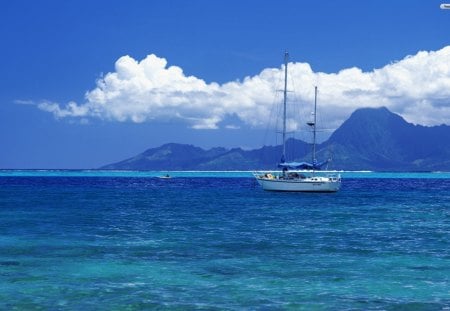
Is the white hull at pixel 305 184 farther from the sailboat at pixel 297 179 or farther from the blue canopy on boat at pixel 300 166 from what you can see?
the blue canopy on boat at pixel 300 166

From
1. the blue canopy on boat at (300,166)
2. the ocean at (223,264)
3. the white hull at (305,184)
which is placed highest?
the blue canopy on boat at (300,166)

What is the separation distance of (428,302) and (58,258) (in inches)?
652

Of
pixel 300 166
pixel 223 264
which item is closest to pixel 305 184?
pixel 300 166

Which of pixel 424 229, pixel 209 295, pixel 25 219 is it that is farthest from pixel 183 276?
pixel 25 219

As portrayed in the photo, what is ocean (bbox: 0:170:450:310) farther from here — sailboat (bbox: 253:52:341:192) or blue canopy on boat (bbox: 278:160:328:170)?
blue canopy on boat (bbox: 278:160:328:170)

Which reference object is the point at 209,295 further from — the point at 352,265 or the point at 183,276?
the point at 352,265

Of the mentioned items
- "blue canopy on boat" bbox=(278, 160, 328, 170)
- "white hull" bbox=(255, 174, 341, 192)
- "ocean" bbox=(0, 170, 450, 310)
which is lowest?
"ocean" bbox=(0, 170, 450, 310)

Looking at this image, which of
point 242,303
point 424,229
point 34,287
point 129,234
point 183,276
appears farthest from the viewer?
point 424,229

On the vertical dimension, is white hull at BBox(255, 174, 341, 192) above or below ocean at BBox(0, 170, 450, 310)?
above

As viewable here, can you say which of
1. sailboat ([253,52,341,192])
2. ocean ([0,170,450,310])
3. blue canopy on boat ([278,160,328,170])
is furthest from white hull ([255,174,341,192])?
ocean ([0,170,450,310])

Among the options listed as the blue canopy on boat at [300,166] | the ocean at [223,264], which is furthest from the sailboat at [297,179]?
the ocean at [223,264]

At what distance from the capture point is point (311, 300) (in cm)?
1914

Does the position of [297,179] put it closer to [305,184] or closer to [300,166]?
[305,184]

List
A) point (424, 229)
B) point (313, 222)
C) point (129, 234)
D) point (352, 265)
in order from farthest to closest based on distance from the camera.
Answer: point (313, 222), point (424, 229), point (129, 234), point (352, 265)
